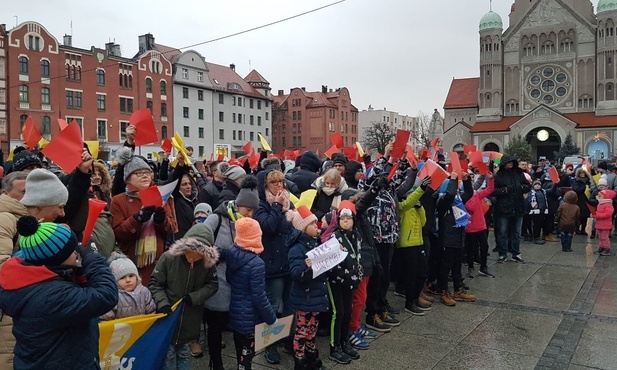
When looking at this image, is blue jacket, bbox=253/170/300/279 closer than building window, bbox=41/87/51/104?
Yes

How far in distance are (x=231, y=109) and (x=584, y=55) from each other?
141 feet

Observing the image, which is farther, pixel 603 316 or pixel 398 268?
pixel 398 268

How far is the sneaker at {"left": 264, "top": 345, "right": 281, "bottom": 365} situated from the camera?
17.3 feet

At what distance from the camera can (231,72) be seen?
68.5 m

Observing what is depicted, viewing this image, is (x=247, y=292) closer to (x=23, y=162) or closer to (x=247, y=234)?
(x=247, y=234)

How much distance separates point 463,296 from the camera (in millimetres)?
7559

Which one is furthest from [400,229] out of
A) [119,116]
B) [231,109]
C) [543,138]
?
[231,109]

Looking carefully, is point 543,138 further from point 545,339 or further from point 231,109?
point 545,339

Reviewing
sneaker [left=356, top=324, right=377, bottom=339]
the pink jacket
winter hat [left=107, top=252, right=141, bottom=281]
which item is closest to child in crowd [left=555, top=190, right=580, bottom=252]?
the pink jacket

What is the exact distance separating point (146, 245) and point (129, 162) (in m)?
0.87

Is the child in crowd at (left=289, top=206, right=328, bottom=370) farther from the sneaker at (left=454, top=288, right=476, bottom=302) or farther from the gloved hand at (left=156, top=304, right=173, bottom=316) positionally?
the sneaker at (left=454, top=288, right=476, bottom=302)

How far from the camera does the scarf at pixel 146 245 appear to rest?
15.6ft

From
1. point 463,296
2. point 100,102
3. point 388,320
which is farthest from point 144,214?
point 100,102

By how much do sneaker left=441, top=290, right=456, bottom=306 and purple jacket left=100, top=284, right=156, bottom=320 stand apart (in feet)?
15.3
